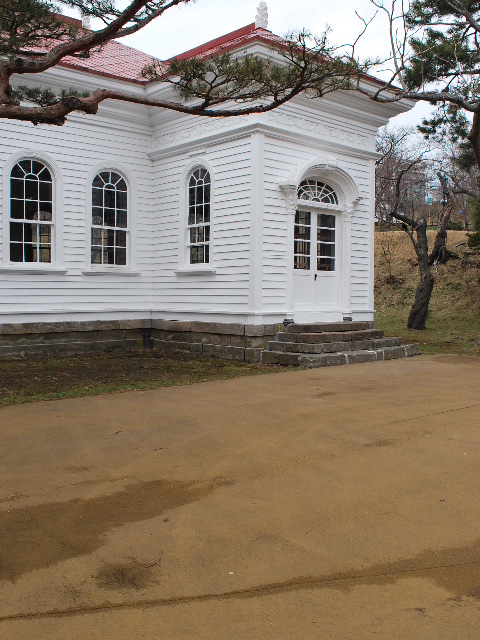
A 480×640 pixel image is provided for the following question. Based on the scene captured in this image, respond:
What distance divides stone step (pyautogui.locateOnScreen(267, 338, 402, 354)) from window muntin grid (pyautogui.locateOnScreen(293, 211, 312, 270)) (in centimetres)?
191

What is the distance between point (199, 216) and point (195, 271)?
1.15m

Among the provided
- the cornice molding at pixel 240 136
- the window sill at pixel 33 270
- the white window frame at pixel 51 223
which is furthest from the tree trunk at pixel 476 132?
the window sill at pixel 33 270

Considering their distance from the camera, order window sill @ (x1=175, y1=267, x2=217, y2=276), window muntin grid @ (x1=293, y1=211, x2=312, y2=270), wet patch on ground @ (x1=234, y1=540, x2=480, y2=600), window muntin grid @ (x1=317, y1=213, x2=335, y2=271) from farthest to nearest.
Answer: window muntin grid @ (x1=317, y1=213, x2=335, y2=271) → window muntin grid @ (x1=293, y1=211, x2=312, y2=270) → window sill @ (x1=175, y1=267, x2=217, y2=276) → wet patch on ground @ (x1=234, y1=540, x2=480, y2=600)

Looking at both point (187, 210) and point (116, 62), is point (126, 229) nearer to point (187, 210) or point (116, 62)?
point (187, 210)

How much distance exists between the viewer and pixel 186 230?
1266cm

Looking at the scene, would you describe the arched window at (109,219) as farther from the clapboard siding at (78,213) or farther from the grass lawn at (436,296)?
the grass lawn at (436,296)

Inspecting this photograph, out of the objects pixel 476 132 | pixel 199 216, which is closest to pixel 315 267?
pixel 199 216

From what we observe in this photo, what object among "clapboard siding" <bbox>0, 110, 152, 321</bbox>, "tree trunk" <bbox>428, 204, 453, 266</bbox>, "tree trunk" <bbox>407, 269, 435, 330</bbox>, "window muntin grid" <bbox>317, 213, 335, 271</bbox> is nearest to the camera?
"clapboard siding" <bbox>0, 110, 152, 321</bbox>

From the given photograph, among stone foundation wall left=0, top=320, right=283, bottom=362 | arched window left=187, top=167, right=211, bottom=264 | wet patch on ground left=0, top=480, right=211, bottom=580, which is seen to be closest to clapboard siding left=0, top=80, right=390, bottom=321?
arched window left=187, top=167, right=211, bottom=264

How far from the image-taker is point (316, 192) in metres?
12.5

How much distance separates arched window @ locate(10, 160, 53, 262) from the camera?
455 inches

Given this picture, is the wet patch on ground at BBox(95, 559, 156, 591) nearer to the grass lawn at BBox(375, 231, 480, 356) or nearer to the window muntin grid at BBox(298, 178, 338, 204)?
the window muntin grid at BBox(298, 178, 338, 204)

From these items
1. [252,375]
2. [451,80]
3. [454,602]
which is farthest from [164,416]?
[451,80]

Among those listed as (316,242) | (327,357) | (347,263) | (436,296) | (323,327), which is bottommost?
(327,357)
